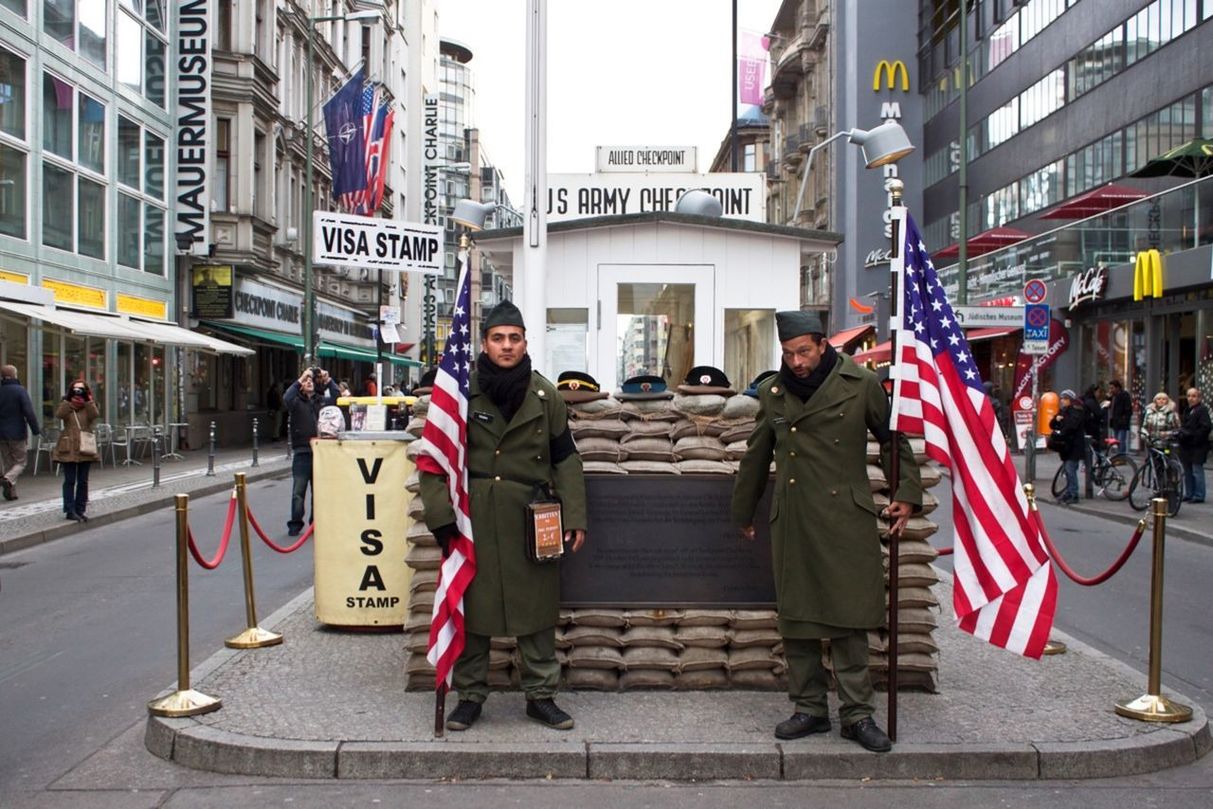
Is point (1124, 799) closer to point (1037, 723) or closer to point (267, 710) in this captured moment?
point (1037, 723)

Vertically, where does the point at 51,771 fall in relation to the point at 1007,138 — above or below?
below

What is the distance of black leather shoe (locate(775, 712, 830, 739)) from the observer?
518 cm

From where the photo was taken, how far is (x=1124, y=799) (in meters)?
4.79

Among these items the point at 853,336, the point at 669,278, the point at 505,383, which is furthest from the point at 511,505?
the point at 853,336

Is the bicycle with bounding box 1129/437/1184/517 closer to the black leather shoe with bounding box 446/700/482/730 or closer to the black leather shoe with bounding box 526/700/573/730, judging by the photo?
the black leather shoe with bounding box 526/700/573/730

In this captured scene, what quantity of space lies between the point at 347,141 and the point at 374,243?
11.9 meters

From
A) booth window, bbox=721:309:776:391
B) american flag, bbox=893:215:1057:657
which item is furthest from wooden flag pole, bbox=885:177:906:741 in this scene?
booth window, bbox=721:309:776:391

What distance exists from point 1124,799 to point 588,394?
3.16 meters

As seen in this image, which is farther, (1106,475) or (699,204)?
(1106,475)

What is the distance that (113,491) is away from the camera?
18.4m

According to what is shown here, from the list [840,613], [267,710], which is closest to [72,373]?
[267,710]

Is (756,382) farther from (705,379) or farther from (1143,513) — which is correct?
(1143,513)

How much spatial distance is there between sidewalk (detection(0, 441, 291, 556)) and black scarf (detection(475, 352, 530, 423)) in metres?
9.35

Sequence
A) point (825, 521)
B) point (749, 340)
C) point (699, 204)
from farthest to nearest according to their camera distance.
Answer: point (699, 204)
point (749, 340)
point (825, 521)
